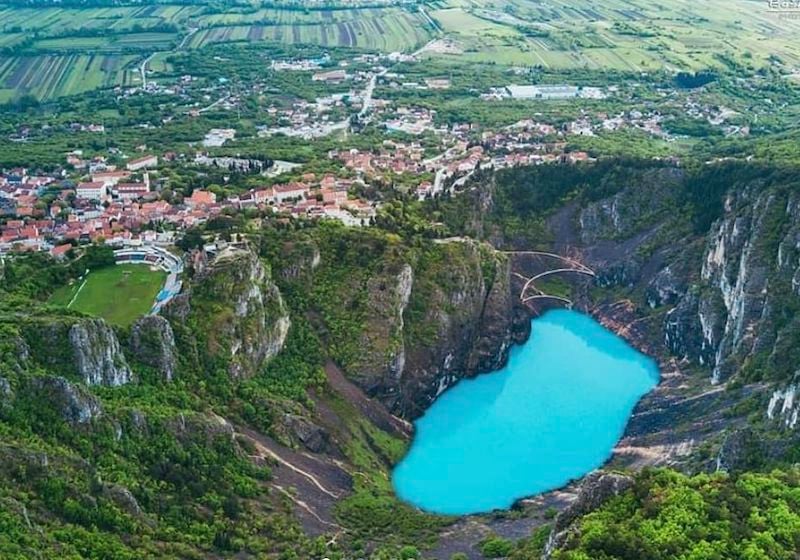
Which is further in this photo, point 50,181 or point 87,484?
point 50,181

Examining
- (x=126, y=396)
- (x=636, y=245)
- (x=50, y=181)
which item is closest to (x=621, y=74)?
(x=636, y=245)

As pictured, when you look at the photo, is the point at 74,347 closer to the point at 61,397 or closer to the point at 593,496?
the point at 61,397

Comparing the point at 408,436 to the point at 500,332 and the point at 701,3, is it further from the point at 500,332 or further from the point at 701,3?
the point at 701,3

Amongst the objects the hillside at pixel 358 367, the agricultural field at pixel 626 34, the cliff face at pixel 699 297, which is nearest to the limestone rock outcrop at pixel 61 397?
the hillside at pixel 358 367

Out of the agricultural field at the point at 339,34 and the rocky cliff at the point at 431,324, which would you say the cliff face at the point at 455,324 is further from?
the agricultural field at the point at 339,34

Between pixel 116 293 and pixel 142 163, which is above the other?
pixel 116 293

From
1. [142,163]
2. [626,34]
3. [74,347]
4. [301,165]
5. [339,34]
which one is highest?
[626,34]

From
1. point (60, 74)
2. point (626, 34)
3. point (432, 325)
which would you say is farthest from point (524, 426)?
point (626, 34)
